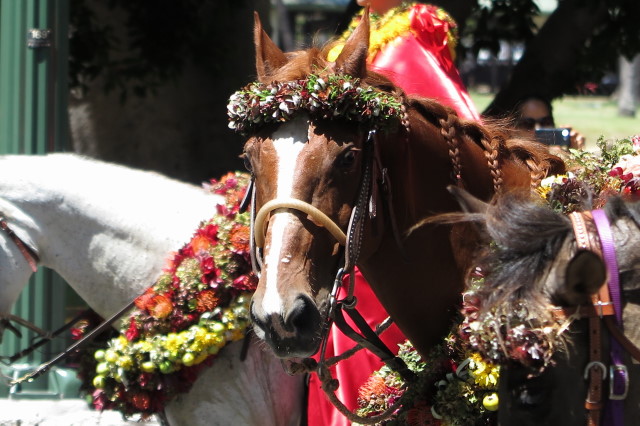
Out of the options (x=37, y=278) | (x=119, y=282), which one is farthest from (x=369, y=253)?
(x=37, y=278)

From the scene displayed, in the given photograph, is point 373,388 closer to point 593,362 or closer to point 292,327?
point 292,327

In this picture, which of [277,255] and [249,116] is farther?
[249,116]

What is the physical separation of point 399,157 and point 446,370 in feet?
2.15

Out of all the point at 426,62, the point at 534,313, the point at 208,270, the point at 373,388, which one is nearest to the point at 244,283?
the point at 208,270

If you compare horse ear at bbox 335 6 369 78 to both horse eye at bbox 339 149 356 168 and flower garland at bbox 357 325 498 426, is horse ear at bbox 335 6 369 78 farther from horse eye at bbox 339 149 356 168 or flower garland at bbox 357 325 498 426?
flower garland at bbox 357 325 498 426

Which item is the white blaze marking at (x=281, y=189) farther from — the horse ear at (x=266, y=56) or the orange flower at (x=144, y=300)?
the orange flower at (x=144, y=300)

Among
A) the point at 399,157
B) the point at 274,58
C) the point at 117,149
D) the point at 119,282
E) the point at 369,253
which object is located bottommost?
the point at 117,149

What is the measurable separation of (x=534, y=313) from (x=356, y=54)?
1057mm

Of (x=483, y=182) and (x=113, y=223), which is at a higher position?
(x=483, y=182)

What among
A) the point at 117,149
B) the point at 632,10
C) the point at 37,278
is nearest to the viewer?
the point at 37,278

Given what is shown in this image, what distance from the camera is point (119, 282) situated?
376 cm

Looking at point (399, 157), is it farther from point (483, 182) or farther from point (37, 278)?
point (37, 278)

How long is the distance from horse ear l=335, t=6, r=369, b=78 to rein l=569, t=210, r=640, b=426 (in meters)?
0.98

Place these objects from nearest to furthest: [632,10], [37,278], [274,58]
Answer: [274,58]
[37,278]
[632,10]
